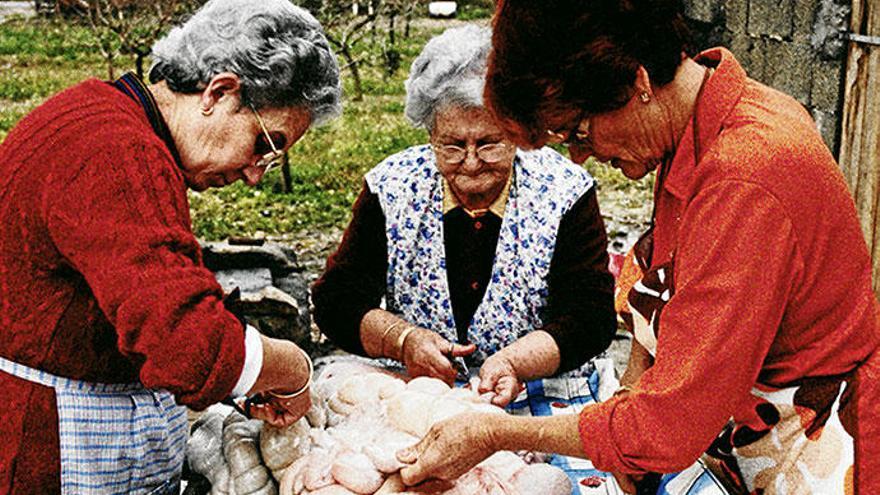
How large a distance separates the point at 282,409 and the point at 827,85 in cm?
410

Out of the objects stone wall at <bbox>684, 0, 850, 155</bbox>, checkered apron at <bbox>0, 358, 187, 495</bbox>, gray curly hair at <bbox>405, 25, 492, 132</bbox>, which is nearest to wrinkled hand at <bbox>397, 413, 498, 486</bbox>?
checkered apron at <bbox>0, 358, 187, 495</bbox>

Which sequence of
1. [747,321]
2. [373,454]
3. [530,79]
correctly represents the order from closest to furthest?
[747,321], [530,79], [373,454]

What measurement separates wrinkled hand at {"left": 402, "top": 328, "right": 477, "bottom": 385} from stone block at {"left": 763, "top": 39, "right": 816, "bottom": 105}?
334 centimetres

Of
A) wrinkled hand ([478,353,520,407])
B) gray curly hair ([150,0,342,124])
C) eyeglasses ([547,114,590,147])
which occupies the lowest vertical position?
wrinkled hand ([478,353,520,407])

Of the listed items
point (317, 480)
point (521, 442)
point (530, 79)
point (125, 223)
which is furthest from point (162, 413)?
point (530, 79)

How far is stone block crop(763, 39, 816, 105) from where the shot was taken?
5.67 meters

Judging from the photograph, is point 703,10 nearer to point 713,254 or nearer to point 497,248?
point 497,248

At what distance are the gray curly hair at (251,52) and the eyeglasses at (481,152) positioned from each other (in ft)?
3.22

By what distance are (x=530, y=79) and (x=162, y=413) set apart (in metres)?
1.26

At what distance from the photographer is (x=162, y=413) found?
2.46m

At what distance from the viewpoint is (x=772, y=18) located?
246 inches

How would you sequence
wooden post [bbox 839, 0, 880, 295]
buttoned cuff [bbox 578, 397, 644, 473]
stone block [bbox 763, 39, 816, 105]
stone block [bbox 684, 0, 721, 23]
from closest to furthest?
buttoned cuff [bbox 578, 397, 644, 473] → wooden post [bbox 839, 0, 880, 295] → stone block [bbox 763, 39, 816, 105] → stone block [bbox 684, 0, 721, 23]

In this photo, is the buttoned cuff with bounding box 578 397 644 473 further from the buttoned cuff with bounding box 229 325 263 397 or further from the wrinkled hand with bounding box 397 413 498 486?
the buttoned cuff with bounding box 229 325 263 397

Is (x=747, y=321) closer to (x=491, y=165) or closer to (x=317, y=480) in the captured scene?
(x=317, y=480)
